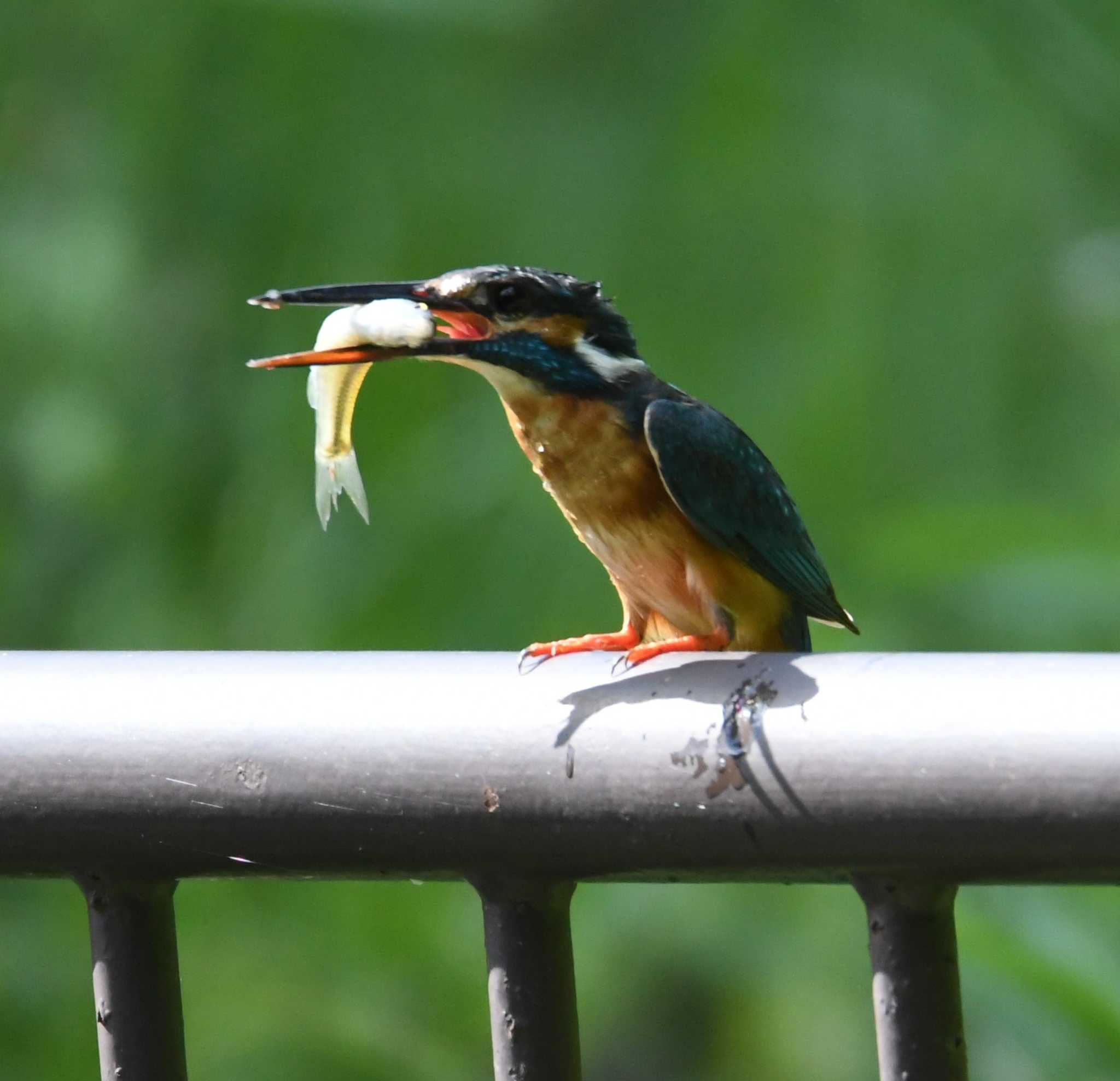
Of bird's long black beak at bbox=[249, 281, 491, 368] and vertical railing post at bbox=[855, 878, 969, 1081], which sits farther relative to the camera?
bird's long black beak at bbox=[249, 281, 491, 368]

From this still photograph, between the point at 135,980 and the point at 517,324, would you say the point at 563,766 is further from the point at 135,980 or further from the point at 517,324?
the point at 517,324

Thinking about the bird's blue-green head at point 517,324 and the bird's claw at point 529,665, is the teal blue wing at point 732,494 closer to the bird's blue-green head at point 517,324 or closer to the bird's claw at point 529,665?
the bird's blue-green head at point 517,324

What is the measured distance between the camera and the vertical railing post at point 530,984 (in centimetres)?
108

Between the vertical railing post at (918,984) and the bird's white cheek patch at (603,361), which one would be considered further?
the bird's white cheek patch at (603,361)

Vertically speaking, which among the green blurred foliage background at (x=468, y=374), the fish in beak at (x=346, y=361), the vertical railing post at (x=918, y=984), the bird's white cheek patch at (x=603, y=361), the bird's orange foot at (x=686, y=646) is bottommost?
the vertical railing post at (x=918, y=984)

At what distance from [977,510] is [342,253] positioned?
5.35 feet

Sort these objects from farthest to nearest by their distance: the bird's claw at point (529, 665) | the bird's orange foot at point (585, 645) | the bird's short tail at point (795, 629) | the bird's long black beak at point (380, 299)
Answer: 1. the bird's short tail at point (795, 629)
2. the bird's long black beak at point (380, 299)
3. the bird's orange foot at point (585, 645)
4. the bird's claw at point (529, 665)

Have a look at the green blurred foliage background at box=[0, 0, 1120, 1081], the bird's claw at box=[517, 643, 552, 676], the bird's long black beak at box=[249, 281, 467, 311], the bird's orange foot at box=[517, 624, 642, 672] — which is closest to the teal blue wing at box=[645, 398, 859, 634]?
the bird's orange foot at box=[517, 624, 642, 672]

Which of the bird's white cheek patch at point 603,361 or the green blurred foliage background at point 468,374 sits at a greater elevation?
the green blurred foliage background at point 468,374

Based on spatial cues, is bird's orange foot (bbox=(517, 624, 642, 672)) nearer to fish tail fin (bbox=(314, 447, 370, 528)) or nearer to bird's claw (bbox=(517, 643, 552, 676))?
bird's claw (bbox=(517, 643, 552, 676))

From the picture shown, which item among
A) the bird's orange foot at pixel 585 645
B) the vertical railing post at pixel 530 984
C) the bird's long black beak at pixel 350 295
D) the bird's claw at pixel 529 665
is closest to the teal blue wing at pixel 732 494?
the bird's orange foot at pixel 585 645

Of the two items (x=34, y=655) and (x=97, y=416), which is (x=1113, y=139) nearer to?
(x=97, y=416)

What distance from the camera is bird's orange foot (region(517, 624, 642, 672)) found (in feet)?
4.51

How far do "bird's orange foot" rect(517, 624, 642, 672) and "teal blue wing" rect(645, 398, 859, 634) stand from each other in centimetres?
14
